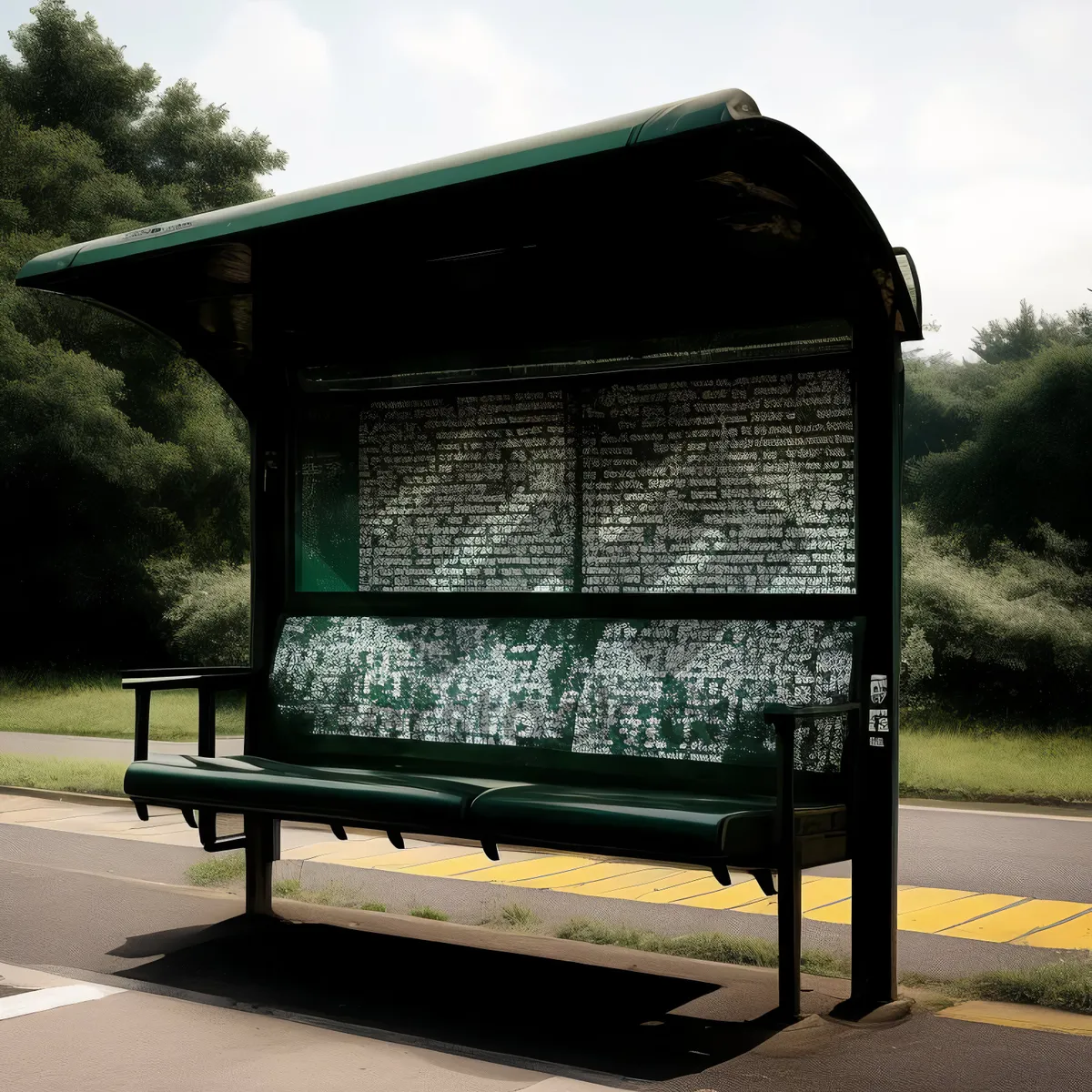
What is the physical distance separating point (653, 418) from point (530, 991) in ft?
7.72

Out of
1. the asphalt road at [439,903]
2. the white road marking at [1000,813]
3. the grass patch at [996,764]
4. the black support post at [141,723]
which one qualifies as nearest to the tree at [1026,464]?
the grass patch at [996,764]

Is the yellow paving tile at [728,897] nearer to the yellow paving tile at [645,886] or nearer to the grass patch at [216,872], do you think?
the yellow paving tile at [645,886]

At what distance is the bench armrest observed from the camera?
6.16 metres

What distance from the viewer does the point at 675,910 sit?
22.8 ft

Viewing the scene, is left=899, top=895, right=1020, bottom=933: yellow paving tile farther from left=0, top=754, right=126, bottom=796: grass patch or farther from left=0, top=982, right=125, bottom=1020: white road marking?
left=0, top=754, right=126, bottom=796: grass patch

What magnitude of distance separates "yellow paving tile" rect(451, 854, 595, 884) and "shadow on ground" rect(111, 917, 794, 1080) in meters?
1.91

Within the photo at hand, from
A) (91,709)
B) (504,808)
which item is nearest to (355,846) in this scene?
(504,808)

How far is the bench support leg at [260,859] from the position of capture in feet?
20.8

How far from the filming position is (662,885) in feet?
25.4

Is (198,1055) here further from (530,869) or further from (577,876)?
(530,869)

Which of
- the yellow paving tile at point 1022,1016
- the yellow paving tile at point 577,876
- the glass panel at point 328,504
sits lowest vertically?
the yellow paving tile at point 577,876

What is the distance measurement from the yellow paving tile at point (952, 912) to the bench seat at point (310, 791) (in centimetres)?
244

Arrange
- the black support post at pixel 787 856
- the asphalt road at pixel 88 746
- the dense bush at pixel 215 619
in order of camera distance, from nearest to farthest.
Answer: the black support post at pixel 787 856 → the asphalt road at pixel 88 746 → the dense bush at pixel 215 619

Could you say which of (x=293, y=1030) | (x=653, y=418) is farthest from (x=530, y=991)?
(x=653, y=418)
